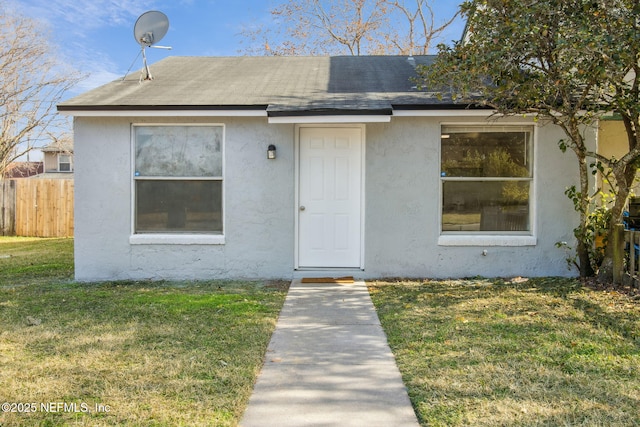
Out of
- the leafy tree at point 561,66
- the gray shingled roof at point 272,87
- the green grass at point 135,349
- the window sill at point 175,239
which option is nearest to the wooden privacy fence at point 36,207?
the gray shingled roof at point 272,87

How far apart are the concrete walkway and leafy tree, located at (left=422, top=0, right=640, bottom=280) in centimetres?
329

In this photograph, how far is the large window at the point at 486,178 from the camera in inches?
285

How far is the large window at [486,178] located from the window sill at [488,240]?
0.13 meters

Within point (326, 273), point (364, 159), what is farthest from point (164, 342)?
point (364, 159)

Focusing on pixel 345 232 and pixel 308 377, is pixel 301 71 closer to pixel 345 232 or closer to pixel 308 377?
pixel 345 232

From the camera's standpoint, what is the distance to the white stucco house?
7180mm

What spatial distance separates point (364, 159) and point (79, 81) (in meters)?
17.9

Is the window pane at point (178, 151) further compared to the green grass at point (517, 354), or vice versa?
the window pane at point (178, 151)

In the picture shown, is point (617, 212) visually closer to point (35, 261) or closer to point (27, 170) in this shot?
point (35, 261)

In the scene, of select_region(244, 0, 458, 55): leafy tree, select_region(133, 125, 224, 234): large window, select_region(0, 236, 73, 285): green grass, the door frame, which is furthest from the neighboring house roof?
the door frame

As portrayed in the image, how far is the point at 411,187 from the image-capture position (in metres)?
7.22

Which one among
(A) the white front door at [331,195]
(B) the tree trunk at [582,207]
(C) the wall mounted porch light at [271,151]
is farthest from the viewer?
(A) the white front door at [331,195]

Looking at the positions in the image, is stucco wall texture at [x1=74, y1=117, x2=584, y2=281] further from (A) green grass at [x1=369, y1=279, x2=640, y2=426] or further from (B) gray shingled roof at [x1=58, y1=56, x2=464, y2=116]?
(A) green grass at [x1=369, y1=279, x2=640, y2=426]

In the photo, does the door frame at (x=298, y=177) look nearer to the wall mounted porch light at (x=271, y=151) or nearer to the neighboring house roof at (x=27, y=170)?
the wall mounted porch light at (x=271, y=151)
